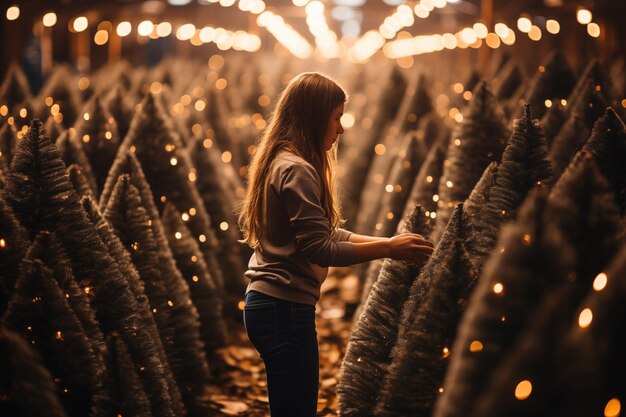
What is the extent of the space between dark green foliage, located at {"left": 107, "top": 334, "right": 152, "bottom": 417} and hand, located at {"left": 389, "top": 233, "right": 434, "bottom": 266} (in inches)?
47.5

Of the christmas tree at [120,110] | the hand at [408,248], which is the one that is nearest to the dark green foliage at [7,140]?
the christmas tree at [120,110]

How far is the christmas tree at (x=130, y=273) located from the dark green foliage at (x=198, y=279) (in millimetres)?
913

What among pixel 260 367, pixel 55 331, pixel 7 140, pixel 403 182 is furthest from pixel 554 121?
pixel 7 140

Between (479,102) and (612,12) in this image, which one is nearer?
(479,102)

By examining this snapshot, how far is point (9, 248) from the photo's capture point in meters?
3.08

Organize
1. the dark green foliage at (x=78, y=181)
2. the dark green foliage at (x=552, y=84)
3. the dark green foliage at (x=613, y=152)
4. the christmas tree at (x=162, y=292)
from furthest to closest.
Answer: the dark green foliage at (x=552, y=84) < the dark green foliage at (x=78, y=181) < the christmas tree at (x=162, y=292) < the dark green foliage at (x=613, y=152)

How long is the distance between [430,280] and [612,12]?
1123cm

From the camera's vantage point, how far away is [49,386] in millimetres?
2479

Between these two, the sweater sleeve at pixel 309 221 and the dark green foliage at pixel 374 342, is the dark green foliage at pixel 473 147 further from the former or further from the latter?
the sweater sleeve at pixel 309 221

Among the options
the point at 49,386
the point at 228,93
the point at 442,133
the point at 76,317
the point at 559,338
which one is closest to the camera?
the point at 559,338

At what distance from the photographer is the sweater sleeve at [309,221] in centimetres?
281

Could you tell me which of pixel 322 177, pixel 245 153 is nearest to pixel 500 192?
pixel 322 177

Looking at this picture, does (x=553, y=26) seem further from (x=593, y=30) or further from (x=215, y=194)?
(x=215, y=194)

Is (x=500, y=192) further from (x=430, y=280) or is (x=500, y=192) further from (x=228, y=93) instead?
(x=228, y=93)
